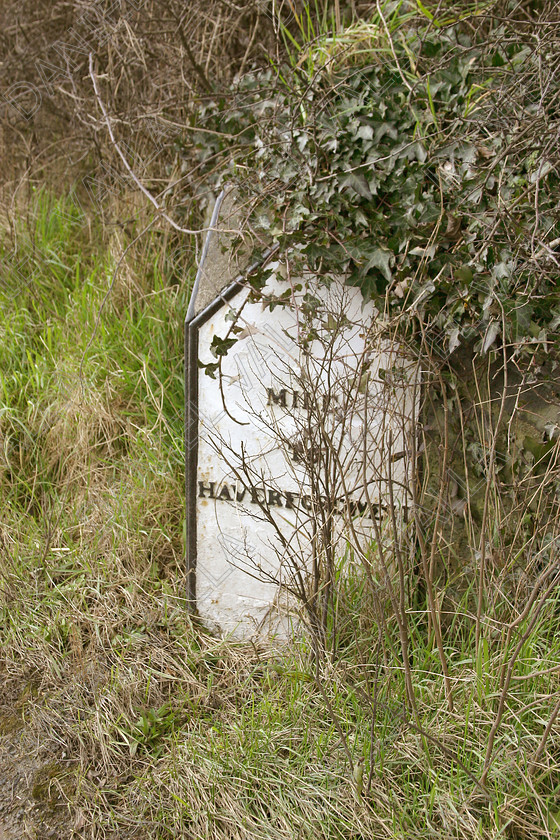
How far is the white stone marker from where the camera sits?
2.22 m

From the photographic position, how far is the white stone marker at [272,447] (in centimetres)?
222

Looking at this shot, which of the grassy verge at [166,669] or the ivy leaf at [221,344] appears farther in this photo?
the ivy leaf at [221,344]

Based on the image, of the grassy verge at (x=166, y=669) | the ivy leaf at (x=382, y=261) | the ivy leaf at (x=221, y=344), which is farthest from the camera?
the ivy leaf at (x=221, y=344)

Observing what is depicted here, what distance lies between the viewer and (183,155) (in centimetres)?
347

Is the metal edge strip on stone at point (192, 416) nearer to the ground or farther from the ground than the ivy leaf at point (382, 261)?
nearer to the ground

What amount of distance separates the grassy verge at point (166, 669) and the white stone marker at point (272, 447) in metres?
0.18

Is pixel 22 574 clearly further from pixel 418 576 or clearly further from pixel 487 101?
pixel 487 101

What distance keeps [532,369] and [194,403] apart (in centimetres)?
119

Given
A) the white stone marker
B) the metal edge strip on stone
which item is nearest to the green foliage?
the white stone marker

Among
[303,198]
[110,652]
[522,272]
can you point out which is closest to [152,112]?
[303,198]

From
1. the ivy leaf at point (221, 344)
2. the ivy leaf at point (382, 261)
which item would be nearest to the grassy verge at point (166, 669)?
the ivy leaf at point (221, 344)

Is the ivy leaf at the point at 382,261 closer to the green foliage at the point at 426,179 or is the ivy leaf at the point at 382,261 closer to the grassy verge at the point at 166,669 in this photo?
the green foliage at the point at 426,179

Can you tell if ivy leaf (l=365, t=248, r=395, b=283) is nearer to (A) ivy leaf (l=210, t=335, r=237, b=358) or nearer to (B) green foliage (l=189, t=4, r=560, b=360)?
(B) green foliage (l=189, t=4, r=560, b=360)

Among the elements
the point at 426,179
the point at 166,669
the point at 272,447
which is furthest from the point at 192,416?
the point at 426,179
